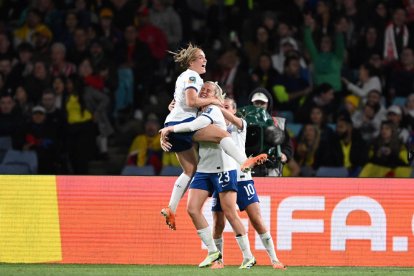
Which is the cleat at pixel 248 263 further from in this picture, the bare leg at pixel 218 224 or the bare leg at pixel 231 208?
the bare leg at pixel 218 224

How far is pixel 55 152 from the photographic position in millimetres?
20516

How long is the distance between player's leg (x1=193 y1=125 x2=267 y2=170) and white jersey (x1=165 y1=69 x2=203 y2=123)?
10.2 inches

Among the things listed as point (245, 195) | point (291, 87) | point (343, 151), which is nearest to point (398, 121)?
point (343, 151)

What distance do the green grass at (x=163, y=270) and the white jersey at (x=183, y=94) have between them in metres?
1.67

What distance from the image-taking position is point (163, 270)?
45.8 ft

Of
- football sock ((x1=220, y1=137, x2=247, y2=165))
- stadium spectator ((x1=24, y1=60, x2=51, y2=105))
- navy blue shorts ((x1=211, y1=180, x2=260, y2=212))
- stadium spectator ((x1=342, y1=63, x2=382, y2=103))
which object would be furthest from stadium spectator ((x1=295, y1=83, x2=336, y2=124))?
football sock ((x1=220, y1=137, x2=247, y2=165))

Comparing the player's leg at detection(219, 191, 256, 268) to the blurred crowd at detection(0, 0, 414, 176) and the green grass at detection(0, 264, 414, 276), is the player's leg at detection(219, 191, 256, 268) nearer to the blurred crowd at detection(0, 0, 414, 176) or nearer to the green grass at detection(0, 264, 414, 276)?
the green grass at detection(0, 264, 414, 276)

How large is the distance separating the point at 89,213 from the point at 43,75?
21.6 feet

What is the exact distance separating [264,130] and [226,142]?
1.89 meters

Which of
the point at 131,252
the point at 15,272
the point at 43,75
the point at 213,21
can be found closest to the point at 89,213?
the point at 131,252

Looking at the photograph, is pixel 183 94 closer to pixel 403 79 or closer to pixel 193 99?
pixel 193 99

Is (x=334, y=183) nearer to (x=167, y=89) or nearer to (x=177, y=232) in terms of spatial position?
(x=177, y=232)

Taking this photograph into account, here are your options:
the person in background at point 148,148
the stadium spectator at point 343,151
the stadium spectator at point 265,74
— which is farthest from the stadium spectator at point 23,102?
the stadium spectator at point 343,151

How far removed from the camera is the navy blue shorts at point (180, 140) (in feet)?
44.9
